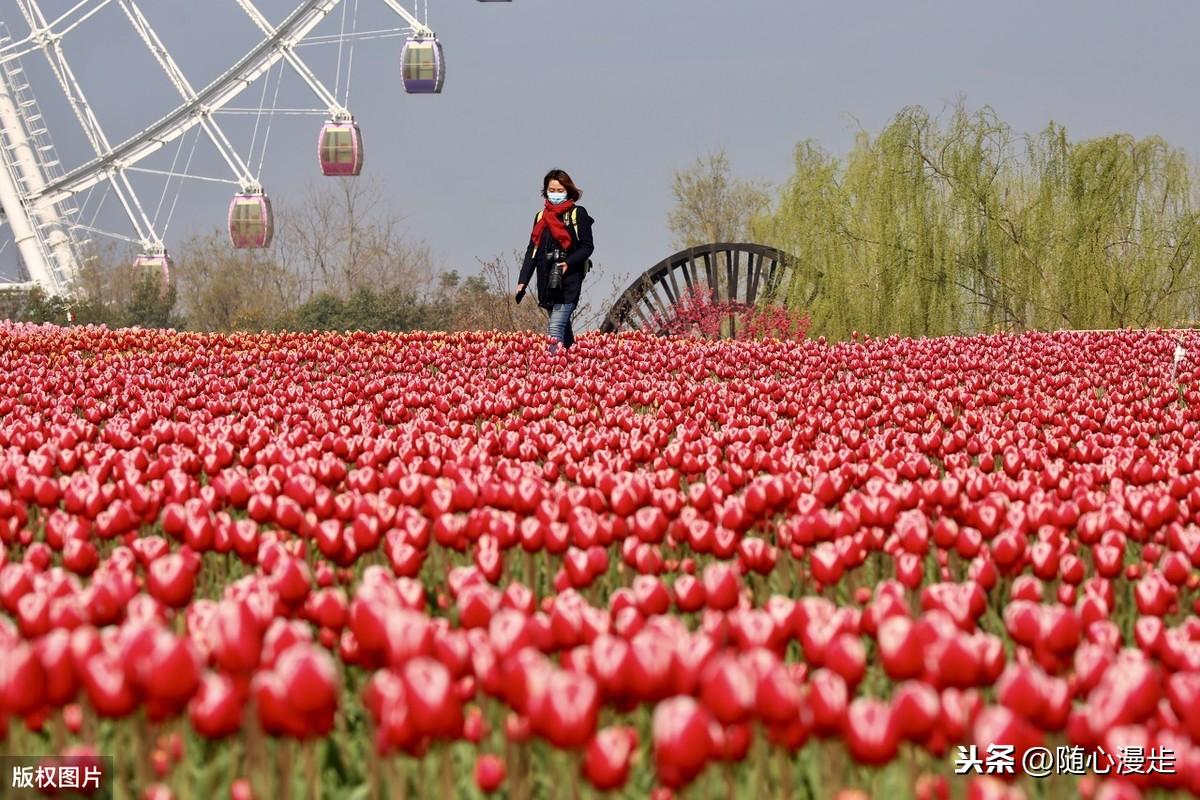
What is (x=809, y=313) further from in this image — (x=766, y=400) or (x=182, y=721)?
(x=182, y=721)

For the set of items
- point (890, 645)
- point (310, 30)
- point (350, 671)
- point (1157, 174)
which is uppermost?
point (310, 30)

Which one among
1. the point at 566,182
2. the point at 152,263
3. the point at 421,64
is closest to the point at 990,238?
the point at 566,182

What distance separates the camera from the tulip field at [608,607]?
7.58 ft

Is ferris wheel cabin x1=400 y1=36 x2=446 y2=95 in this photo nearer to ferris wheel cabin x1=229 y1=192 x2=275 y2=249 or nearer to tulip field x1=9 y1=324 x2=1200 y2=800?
ferris wheel cabin x1=229 y1=192 x2=275 y2=249

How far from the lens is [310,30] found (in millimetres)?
38781

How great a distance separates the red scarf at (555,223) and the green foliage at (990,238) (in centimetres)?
1137

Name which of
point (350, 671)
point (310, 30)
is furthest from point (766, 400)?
point (310, 30)

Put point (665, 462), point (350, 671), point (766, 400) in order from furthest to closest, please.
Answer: point (766, 400)
point (665, 462)
point (350, 671)

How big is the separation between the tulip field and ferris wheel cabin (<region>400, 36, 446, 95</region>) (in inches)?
1196

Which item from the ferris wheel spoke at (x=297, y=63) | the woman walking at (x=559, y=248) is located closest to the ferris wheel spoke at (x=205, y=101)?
the ferris wheel spoke at (x=297, y=63)

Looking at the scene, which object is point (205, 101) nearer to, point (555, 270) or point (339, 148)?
point (339, 148)

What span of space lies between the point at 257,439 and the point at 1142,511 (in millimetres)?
3963

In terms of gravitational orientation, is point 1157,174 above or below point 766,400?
above

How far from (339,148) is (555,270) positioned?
80.7 feet
